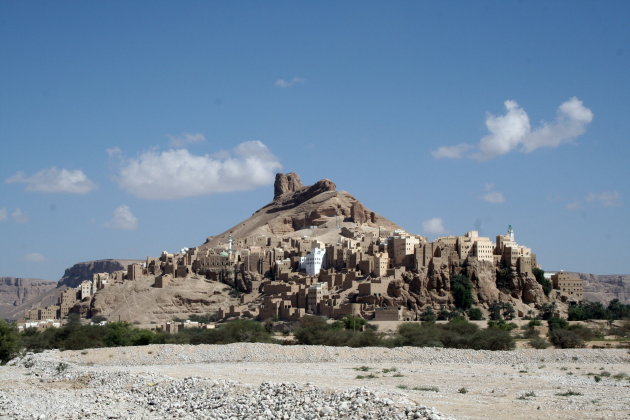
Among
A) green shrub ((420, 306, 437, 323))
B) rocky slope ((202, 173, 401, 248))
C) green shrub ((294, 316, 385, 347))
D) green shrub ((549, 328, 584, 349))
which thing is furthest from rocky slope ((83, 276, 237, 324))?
green shrub ((549, 328, 584, 349))

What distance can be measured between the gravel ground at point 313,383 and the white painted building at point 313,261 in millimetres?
43516

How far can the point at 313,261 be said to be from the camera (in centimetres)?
8412

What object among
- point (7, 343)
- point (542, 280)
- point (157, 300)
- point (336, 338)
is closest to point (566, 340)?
point (336, 338)

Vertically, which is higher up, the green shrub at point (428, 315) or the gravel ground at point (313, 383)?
the green shrub at point (428, 315)

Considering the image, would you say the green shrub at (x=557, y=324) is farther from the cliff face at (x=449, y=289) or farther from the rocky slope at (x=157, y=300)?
the rocky slope at (x=157, y=300)

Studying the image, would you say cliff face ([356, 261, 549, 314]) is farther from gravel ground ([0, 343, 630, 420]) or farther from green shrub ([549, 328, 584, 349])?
gravel ground ([0, 343, 630, 420])

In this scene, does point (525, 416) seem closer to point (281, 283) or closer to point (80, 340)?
point (80, 340)

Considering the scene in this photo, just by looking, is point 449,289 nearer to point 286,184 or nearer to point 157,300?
point 157,300

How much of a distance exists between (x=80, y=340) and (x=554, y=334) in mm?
25357

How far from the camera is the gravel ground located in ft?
64.7

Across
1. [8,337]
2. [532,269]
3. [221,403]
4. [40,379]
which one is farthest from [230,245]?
[221,403]

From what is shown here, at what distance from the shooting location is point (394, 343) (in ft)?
138

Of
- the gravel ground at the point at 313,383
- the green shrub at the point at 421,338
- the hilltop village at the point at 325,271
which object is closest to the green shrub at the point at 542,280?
the hilltop village at the point at 325,271

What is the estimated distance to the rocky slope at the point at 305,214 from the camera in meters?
122
